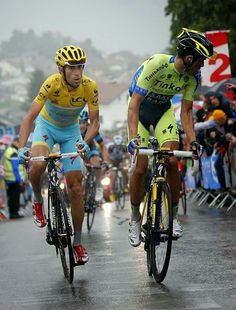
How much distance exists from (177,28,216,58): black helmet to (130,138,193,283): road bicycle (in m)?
1.03

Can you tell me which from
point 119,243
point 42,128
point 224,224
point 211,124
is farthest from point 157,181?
point 211,124

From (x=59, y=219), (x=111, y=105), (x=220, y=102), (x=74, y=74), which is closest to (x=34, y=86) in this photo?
(x=111, y=105)

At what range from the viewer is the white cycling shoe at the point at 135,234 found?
8406mm

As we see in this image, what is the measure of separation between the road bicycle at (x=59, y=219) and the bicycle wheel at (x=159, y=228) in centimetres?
79

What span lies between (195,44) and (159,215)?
165 cm

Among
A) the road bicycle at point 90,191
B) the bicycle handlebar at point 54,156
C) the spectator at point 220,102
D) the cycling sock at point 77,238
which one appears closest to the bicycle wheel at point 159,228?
the bicycle handlebar at point 54,156

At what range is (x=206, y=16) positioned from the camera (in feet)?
103

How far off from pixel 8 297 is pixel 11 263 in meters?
2.54

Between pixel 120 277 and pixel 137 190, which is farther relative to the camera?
pixel 137 190

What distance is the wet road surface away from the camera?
21.5 feet

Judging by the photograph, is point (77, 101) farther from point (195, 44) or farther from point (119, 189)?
point (119, 189)

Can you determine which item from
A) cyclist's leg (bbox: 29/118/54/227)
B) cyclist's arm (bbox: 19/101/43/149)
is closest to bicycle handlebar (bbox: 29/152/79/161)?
cyclist's arm (bbox: 19/101/43/149)

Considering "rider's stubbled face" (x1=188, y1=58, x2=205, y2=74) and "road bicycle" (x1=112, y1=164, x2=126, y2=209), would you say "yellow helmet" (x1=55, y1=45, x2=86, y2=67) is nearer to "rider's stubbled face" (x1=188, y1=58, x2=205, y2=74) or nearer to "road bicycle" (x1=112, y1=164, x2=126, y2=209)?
"rider's stubbled face" (x1=188, y1=58, x2=205, y2=74)

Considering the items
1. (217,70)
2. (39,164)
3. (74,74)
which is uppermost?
(217,70)
